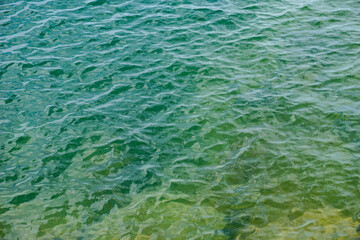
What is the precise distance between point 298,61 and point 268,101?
4.42 metres

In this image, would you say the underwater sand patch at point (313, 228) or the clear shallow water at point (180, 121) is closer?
the underwater sand patch at point (313, 228)

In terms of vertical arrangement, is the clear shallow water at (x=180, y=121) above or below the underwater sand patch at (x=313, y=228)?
above

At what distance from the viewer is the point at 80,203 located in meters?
13.3

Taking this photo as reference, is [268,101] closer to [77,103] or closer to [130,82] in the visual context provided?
[130,82]

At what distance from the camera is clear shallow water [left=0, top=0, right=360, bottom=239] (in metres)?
12.7

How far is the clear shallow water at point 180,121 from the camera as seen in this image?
12734mm

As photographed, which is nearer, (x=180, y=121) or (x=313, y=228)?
(x=313, y=228)

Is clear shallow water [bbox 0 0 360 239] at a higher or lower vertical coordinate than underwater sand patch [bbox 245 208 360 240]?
higher

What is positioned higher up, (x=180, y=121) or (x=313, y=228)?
(x=180, y=121)

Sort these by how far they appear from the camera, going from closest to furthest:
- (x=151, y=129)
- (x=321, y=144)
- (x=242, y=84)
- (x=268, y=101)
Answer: (x=321, y=144) < (x=151, y=129) < (x=268, y=101) < (x=242, y=84)

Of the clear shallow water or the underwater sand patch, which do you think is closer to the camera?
the underwater sand patch

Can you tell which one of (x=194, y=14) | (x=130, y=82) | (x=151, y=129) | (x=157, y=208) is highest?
(x=194, y=14)

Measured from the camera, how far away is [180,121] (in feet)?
55.8

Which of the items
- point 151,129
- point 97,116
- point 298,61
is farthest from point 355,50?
point 97,116
